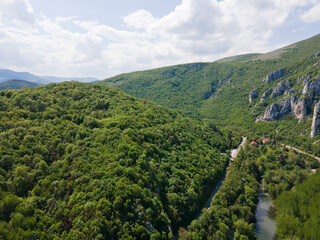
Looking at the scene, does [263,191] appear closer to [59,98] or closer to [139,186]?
[139,186]

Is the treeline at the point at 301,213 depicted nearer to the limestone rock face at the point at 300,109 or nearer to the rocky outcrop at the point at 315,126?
the rocky outcrop at the point at 315,126

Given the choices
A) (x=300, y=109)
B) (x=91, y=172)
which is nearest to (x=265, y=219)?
(x=91, y=172)

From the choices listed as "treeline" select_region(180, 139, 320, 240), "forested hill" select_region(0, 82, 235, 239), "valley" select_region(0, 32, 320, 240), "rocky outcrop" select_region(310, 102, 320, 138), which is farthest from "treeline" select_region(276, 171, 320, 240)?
"rocky outcrop" select_region(310, 102, 320, 138)

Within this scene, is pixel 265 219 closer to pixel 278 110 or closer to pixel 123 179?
pixel 123 179

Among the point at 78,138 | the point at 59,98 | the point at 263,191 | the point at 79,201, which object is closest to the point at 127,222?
the point at 79,201

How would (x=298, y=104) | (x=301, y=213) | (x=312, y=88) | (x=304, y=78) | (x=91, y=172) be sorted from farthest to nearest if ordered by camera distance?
1. (x=304, y=78)
2. (x=298, y=104)
3. (x=312, y=88)
4. (x=301, y=213)
5. (x=91, y=172)

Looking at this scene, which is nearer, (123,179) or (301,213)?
(123,179)

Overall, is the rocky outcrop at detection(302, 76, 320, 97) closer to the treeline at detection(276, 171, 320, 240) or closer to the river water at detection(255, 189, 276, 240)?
the treeline at detection(276, 171, 320, 240)

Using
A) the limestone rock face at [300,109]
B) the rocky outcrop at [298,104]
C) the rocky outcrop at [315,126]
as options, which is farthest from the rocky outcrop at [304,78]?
the rocky outcrop at [315,126]
